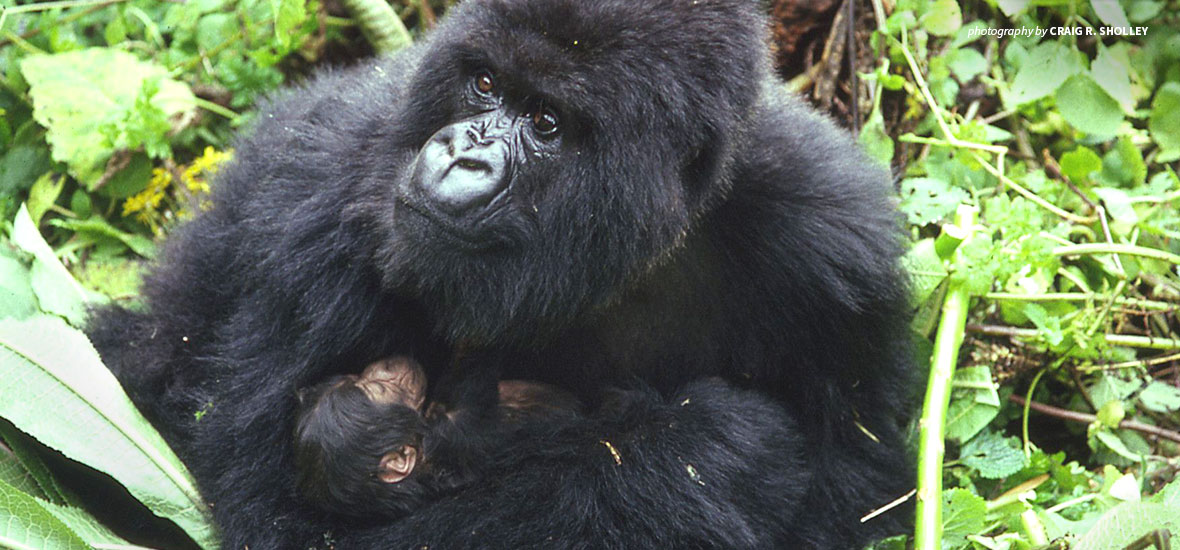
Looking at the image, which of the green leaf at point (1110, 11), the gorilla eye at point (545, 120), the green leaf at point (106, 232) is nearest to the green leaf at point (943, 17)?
the green leaf at point (1110, 11)

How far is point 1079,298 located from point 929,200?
1.95 ft

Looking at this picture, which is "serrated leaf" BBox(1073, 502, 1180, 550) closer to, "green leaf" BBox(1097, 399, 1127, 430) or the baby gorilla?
"green leaf" BBox(1097, 399, 1127, 430)

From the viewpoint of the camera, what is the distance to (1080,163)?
4.51 metres

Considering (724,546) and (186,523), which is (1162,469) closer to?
(724,546)

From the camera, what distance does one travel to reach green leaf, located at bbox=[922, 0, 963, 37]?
462 centimetres

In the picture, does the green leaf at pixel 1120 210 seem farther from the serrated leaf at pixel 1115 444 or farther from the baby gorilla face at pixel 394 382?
the baby gorilla face at pixel 394 382

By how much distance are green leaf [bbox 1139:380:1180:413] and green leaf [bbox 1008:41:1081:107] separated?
1.12 m

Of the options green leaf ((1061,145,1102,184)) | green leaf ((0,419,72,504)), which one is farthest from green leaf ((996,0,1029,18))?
green leaf ((0,419,72,504))

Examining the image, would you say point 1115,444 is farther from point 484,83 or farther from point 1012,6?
point 484,83

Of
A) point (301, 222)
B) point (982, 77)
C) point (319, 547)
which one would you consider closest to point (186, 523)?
point (319, 547)

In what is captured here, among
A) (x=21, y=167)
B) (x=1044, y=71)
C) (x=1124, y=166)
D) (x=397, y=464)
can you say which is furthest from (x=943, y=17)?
(x=21, y=167)

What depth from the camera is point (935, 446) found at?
3.63 m

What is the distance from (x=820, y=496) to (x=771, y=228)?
849 millimetres

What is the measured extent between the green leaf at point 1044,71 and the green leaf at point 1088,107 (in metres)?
0.04
